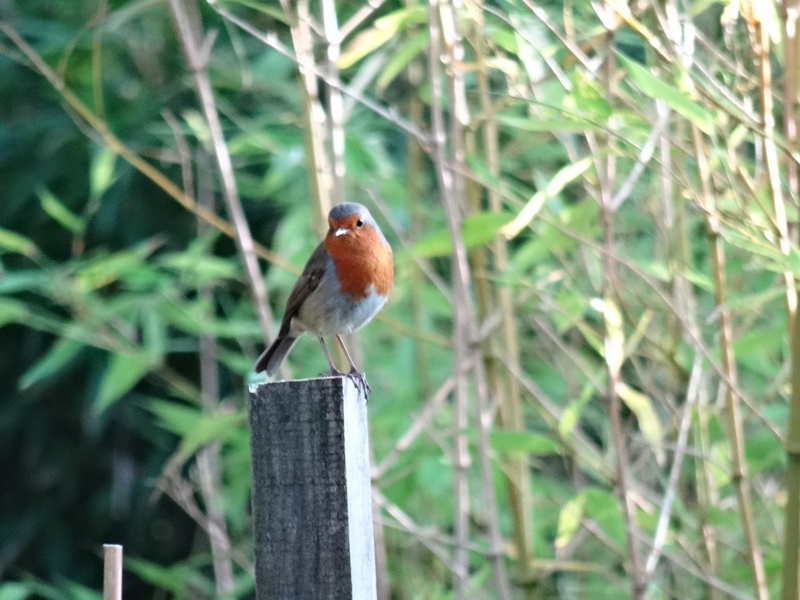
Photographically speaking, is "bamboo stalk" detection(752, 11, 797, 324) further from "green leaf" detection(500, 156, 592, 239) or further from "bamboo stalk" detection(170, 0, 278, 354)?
"bamboo stalk" detection(170, 0, 278, 354)

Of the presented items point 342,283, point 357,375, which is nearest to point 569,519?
point 357,375

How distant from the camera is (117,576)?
1.49 meters

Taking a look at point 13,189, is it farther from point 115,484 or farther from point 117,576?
point 117,576

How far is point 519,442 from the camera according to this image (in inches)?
108

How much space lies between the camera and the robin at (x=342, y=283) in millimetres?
3053

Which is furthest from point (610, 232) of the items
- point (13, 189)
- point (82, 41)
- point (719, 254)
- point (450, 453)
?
point (13, 189)

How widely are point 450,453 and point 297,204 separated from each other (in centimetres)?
151

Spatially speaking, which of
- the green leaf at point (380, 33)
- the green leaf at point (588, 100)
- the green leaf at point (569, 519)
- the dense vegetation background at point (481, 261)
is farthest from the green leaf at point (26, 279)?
the green leaf at point (588, 100)

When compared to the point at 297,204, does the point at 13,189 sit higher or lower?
higher

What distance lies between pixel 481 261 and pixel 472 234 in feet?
1.84

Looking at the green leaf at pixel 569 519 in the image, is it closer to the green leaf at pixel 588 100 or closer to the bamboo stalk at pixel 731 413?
the bamboo stalk at pixel 731 413

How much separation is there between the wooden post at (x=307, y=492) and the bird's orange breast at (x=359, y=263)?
1.43 meters

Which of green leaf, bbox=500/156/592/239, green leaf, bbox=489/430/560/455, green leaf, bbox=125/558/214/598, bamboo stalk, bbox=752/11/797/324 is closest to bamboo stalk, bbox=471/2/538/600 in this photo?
green leaf, bbox=489/430/560/455

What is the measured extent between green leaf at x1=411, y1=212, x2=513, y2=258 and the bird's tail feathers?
539mm
